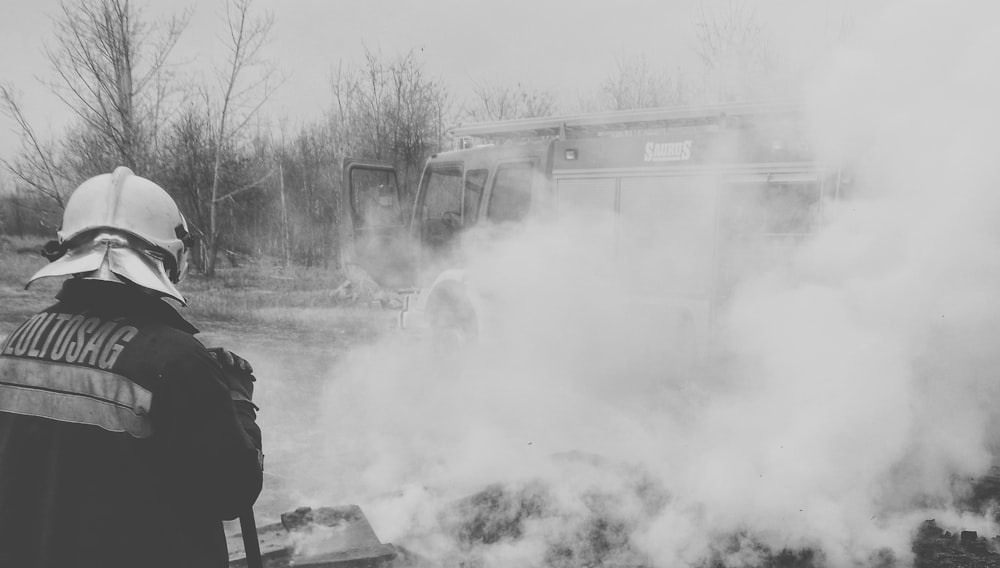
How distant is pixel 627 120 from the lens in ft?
21.5

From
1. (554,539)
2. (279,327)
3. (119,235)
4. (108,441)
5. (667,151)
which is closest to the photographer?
(108,441)

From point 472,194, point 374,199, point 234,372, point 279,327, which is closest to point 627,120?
point 472,194

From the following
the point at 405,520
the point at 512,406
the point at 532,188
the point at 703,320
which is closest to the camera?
the point at 405,520

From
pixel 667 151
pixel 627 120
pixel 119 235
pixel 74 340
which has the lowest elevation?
pixel 74 340

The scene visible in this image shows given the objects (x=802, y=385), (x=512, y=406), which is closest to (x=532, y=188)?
(x=512, y=406)

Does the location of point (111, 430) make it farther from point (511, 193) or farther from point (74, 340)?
point (511, 193)

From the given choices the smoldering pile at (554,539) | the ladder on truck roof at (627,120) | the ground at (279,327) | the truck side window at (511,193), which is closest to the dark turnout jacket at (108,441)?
the ground at (279,327)

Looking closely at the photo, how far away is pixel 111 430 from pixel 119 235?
0.51 metres

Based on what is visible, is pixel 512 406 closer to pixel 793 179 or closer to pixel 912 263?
pixel 793 179

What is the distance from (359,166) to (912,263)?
5.28 m

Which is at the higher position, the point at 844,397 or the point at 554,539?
the point at 844,397

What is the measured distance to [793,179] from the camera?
555 cm

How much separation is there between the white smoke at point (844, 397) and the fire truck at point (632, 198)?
0.39 metres

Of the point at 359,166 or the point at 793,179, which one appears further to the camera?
the point at 359,166
